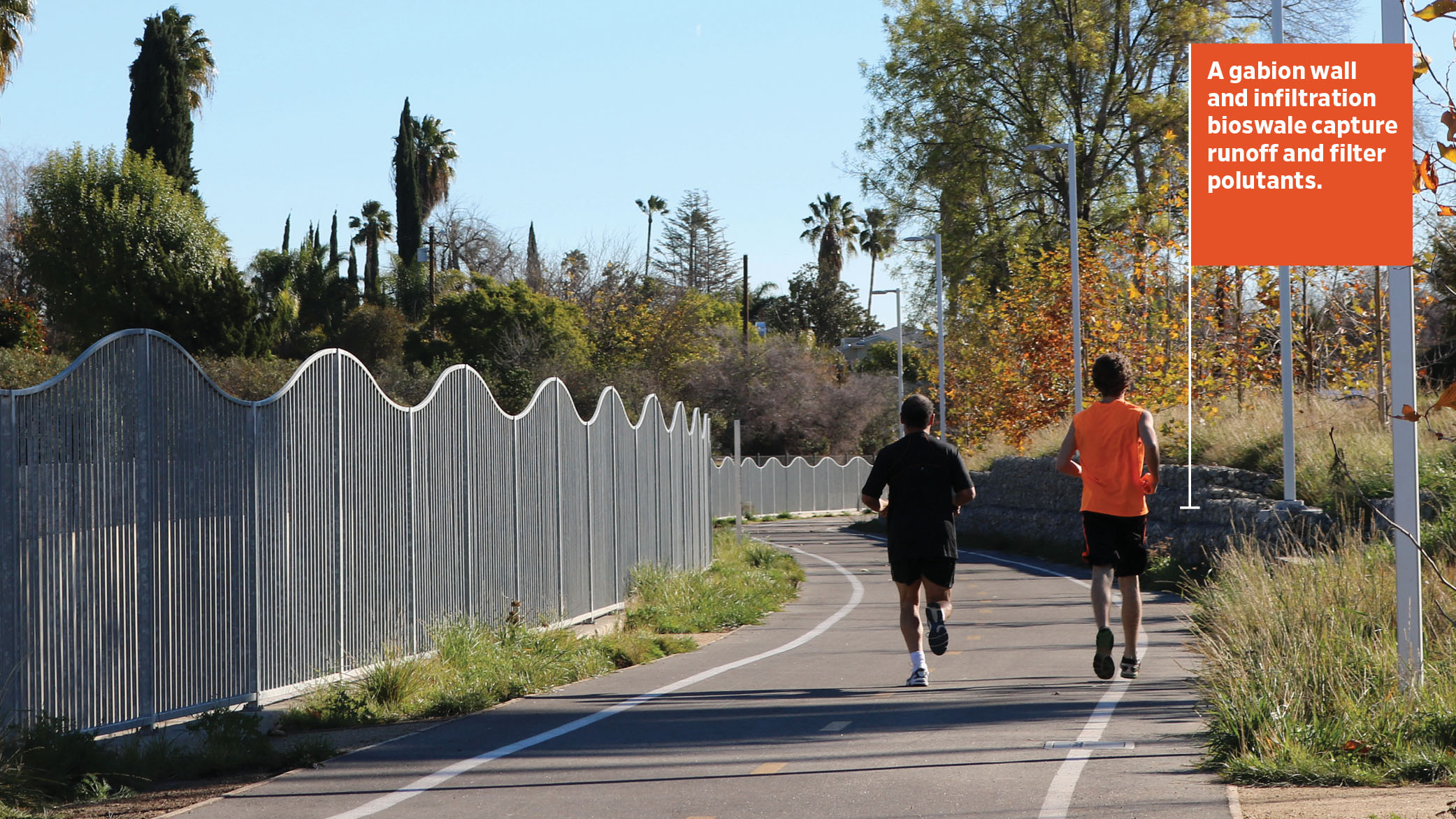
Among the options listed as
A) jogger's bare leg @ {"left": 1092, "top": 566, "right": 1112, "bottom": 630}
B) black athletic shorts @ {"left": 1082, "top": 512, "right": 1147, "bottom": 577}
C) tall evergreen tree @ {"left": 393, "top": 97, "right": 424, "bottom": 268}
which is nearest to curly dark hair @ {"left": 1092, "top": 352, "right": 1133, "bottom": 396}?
black athletic shorts @ {"left": 1082, "top": 512, "right": 1147, "bottom": 577}

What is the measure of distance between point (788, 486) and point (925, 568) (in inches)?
1649

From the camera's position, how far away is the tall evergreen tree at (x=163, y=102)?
155 feet

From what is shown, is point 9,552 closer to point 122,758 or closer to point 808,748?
point 122,758

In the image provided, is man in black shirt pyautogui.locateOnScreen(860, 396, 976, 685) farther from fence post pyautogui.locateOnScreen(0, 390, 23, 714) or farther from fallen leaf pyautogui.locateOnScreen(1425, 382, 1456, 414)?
fallen leaf pyautogui.locateOnScreen(1425, 382, 1456, 414)

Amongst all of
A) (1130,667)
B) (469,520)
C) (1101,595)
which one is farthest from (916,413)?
(469,520)

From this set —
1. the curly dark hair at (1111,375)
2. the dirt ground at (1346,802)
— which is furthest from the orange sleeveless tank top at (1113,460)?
the dirt ground at (1346,802)

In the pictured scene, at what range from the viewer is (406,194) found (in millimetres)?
69875

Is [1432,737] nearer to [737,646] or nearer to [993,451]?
[737,646]

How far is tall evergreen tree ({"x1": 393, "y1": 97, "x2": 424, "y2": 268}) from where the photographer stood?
228 feet

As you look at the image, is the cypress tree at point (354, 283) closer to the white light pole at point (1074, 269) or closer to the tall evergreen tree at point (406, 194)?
the tall evergreen tree at point (406, 194)

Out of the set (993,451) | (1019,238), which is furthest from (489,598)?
(1019,238)

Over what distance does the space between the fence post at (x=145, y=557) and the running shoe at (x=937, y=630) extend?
469 centimetres

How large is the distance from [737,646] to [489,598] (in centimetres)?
227

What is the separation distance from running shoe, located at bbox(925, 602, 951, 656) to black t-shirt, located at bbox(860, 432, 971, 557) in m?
0.38
